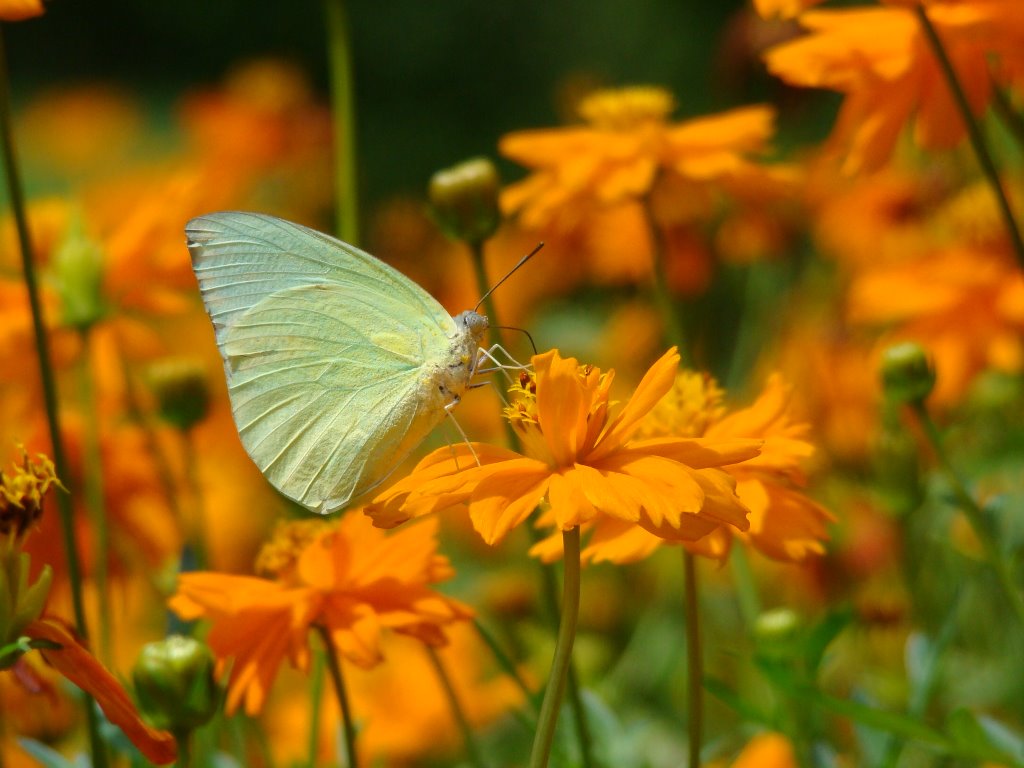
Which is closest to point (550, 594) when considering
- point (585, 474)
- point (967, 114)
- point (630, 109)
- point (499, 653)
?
point (499, 653)

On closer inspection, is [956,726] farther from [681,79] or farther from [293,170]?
[681,79]

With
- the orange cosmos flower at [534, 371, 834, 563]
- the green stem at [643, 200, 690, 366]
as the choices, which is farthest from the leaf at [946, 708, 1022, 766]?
the green stem at [643, 200, 690, 366]

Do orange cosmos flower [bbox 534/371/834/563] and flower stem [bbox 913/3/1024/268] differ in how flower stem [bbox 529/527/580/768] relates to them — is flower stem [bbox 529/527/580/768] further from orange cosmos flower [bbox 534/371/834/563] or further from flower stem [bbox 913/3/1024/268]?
flower stem [bbox 913/3/1024/268]

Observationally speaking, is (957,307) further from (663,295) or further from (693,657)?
(693,657)

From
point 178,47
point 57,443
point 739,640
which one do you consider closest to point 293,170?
point 739,640

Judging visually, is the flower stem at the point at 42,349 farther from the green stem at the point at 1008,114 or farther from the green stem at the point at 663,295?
the green stem at the point at 1008,114
